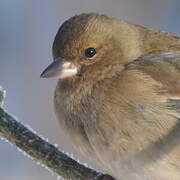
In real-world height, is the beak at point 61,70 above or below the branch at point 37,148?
above

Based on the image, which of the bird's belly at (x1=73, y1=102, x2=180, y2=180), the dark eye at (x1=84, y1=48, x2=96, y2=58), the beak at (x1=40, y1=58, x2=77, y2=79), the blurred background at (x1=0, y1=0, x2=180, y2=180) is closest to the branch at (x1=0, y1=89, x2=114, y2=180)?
the bird's belly at (x1=73, y1=102, x2=180, y2=180)

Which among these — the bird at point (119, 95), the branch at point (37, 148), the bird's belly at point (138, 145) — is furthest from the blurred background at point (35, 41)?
the branch at point (37, 148)

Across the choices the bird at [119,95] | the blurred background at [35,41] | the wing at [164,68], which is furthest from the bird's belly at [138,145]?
the blurred background at [35,41]

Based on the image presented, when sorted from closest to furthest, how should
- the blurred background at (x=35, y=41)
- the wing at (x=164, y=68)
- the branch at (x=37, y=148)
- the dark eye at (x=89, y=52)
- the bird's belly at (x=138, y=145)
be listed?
1. the branch at (x=37, y=148)
2. the bird's belly at (x=138, y=145)
3. the wing at (x=164, y=68)
4. the dark eye at (x=89, y=52)
5. the blurred background at (x=35, y=41)

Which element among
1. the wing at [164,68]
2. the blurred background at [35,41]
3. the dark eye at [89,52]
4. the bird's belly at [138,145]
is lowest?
the blurred background at [35,41]

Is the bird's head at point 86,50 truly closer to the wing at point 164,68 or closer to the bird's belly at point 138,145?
the wing at point 164,68

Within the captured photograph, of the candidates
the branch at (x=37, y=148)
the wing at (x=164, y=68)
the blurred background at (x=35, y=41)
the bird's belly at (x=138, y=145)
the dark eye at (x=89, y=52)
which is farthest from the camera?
the blurred background at (x=35, y=41)

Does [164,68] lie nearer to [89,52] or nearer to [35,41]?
[89,52]

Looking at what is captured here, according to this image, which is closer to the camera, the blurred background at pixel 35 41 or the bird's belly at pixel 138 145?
the bird's belly at pixel 138 145
